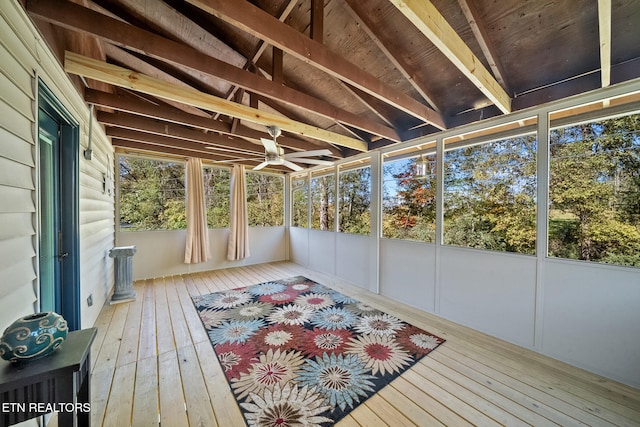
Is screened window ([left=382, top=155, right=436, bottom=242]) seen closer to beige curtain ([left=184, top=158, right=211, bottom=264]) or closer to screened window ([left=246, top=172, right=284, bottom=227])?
screened window ([left=246, top=172, right=284, bottom=227])

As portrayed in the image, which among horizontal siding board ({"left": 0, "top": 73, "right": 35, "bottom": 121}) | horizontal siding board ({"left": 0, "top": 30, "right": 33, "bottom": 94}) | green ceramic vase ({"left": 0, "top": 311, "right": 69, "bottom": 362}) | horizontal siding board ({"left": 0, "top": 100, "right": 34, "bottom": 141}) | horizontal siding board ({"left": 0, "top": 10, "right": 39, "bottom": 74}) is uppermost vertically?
horizontal siding board ({"left": 0, "top": 10, "right": 39, "bottom": 74})

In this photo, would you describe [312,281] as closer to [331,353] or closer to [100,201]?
[331,353]

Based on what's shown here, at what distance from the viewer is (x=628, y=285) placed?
1946 millimetres

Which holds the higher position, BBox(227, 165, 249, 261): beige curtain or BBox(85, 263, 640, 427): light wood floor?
BBox(227, 165, 249, 261): beige curtain

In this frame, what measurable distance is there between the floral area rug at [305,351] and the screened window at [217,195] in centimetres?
220

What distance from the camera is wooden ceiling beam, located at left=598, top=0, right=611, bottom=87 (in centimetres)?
125

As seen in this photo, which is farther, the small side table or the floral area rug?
the floral area rug

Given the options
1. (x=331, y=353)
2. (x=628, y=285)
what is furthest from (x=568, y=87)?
(x=331, y=353)

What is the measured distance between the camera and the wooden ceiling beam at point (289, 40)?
1.35 m

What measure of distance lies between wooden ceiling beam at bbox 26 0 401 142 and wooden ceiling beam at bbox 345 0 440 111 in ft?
2.61

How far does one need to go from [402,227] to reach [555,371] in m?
2.15

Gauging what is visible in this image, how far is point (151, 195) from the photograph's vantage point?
4844 millimetres

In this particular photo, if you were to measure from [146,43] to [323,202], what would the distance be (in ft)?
13.4

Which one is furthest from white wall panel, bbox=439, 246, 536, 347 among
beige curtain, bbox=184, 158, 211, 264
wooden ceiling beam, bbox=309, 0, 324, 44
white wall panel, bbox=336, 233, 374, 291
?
beige curtain, bbox=184, 158, 211, 264
